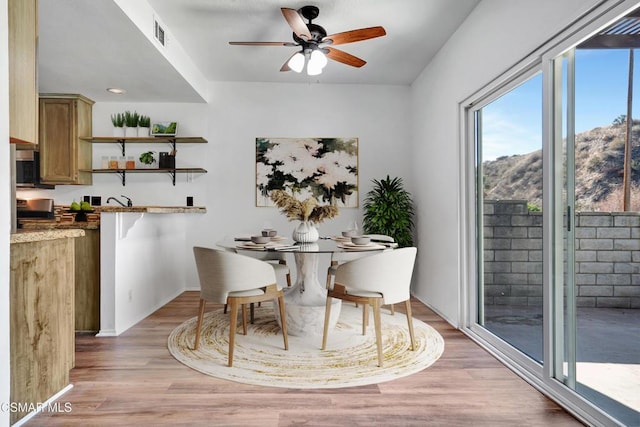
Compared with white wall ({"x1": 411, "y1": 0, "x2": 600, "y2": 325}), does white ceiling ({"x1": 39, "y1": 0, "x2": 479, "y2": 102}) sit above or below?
above

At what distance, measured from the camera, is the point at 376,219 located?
4797 mm

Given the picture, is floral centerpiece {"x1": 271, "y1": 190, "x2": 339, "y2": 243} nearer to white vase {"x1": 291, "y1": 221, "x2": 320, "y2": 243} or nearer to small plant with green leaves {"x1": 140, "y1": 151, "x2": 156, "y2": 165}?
white vase {"x1": 291, "y1": 221, "x2": 320, "y2": 243}

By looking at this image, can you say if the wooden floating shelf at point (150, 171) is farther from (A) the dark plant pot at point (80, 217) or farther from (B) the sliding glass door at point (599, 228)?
(B) the sliding glass door at point (599, 228)

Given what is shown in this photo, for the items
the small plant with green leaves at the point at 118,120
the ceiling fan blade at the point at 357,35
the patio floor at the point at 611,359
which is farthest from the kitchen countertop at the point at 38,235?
the small plant with green leaves at the point at 118,120

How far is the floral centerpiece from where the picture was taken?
10.3 feet

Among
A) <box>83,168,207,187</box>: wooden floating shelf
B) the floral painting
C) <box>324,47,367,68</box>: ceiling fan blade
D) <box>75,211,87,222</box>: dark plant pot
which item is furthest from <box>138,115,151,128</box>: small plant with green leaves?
<box>324,47,367,68</box>: ceiling fan blade

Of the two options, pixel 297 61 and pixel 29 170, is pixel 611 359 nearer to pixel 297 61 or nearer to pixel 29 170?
pixel 297 61

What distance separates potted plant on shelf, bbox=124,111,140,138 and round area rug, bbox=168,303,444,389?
8.44 feet

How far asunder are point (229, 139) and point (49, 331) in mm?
3495

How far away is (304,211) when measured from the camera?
3.19m

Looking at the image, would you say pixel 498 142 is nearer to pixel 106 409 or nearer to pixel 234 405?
pixel 234 405

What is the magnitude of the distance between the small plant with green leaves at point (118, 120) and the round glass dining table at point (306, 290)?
2.66m

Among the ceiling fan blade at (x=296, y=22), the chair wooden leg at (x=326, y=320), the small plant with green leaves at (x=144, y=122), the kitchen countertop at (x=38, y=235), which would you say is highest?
the ceiling fan blade at (x=296, y=22)
